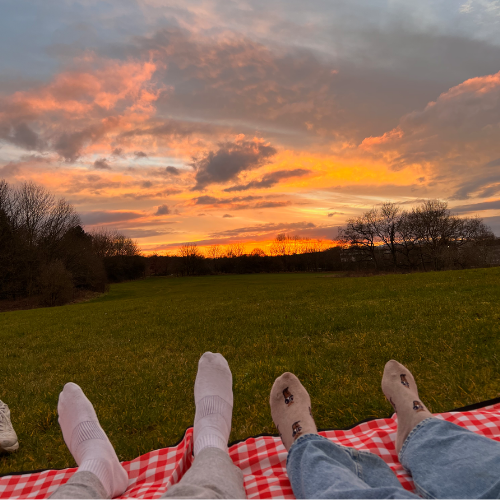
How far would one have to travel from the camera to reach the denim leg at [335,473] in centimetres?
115

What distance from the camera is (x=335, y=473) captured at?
4.24 ft

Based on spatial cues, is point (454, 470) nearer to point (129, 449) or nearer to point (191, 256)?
point (129, 449)

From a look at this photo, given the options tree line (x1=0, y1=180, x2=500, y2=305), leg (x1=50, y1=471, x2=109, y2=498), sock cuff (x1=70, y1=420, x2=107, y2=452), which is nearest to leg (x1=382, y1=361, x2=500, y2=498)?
leg (x1=50, y1=471, x2=109, y2=498)

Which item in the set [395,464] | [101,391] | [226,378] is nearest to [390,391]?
[395,464]

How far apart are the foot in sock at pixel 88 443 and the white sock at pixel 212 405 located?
461 mm

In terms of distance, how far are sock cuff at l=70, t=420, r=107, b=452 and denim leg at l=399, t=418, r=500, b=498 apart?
1.80m

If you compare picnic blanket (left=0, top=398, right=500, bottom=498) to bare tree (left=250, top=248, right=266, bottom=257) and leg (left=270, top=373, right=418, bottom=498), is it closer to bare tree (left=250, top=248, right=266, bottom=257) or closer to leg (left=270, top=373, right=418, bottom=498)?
leg (left=270, top=373, right=418, bottom=498)

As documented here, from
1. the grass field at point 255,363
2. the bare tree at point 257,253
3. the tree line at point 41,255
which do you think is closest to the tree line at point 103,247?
the tree line at point 41,255

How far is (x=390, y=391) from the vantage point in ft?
7.30

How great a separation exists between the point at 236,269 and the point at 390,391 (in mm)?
59248

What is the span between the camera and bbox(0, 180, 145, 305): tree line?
1020 inches

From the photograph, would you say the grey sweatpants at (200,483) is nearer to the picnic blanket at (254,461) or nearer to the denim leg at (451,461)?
the picnic blanket at (254,461)

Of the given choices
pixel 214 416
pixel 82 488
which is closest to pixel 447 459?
pixel 214 416

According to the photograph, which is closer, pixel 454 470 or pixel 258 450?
pixel 454 470
